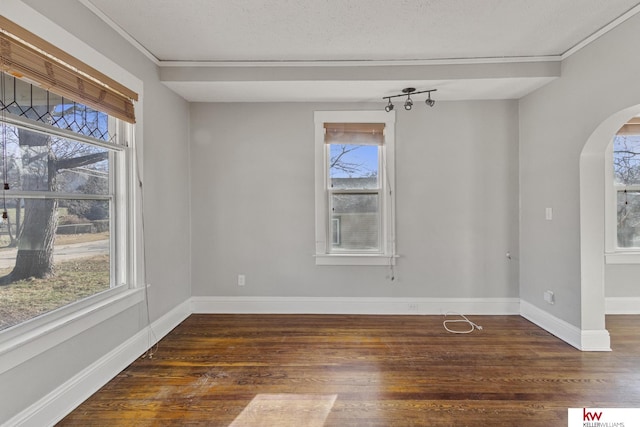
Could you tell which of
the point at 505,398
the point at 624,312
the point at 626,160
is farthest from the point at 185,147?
the point at 624,312

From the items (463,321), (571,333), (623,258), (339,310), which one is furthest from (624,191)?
(339,310)

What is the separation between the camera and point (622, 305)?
3428 mm

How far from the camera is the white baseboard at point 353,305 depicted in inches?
137

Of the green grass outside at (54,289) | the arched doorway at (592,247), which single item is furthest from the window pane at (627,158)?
the green grass outside at (54,289)

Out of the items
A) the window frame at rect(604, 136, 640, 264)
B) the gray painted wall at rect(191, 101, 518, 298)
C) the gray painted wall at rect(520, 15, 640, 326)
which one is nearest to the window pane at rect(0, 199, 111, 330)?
the gray painted wall at rect(191, 101, 518, 298)

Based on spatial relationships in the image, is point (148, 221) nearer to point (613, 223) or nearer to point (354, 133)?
point (354, 133)

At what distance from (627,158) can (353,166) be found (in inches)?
119

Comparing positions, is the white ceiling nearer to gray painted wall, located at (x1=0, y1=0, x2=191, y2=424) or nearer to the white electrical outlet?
gray painted wall, located at (x1=0, y1=0, x2=191, y2=424)

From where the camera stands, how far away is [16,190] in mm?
1699

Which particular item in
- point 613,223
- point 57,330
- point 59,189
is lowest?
point 57,330

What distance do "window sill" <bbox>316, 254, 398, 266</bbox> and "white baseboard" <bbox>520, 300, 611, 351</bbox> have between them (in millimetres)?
1547

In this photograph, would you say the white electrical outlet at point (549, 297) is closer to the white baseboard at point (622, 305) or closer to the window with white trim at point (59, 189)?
the white baseboard at point (622, 305)

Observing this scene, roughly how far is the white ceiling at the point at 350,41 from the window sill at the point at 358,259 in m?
1.77

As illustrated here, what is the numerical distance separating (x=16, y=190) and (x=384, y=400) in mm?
2537
